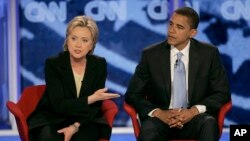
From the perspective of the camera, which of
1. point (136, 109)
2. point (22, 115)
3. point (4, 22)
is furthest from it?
point (4, 22)

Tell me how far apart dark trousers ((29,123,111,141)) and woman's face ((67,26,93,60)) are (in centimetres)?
53

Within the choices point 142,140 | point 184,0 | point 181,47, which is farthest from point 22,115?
point 184,0

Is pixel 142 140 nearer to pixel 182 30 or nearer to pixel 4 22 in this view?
pixel 182 30

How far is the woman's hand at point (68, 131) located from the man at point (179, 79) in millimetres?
556

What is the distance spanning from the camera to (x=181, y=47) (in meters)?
4.57

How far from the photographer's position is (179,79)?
177 inches

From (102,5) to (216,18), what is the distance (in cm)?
128

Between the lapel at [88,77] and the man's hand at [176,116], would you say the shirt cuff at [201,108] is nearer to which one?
the man's hand at [176,116]

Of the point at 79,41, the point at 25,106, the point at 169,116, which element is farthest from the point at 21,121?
the point at 169,116

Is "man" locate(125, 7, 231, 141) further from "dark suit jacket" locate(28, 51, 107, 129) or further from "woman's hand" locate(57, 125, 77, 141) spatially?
"woman's hand" locate(57, 125, 77, 141)

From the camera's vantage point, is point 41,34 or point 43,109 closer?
point 43,109

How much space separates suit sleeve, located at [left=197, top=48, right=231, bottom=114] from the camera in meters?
4.39

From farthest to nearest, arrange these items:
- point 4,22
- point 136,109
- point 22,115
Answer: point 4,22 < point 136,109 < point 22,115

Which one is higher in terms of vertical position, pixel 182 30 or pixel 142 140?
pixel 182 30
